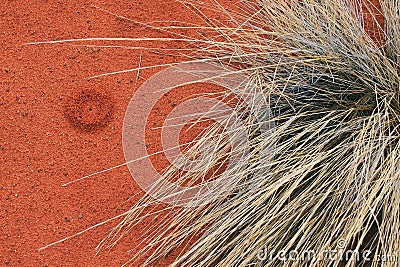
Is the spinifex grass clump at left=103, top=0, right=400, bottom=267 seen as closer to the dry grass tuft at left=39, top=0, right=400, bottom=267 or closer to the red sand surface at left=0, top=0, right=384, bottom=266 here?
the dry grass tuft at left=39, top=0, right=400, bottom=267

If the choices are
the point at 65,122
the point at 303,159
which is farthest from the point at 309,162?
the point at 65,122

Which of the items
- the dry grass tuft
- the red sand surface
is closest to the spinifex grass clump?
the dry grass tuft

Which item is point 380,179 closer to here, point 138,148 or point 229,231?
point 229,231

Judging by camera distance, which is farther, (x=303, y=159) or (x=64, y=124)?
(x=64, y=124)

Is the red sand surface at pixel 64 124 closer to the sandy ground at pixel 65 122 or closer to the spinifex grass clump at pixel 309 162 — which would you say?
the sandy ground at pixel 65 122

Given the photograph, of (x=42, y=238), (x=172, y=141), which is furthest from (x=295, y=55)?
(x=42, y=238)

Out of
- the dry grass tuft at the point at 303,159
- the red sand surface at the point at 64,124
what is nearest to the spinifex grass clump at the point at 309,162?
the dry grass tuft at the point at 303,159

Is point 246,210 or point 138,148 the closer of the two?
point 246,210

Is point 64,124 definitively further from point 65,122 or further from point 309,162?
point 309,162
